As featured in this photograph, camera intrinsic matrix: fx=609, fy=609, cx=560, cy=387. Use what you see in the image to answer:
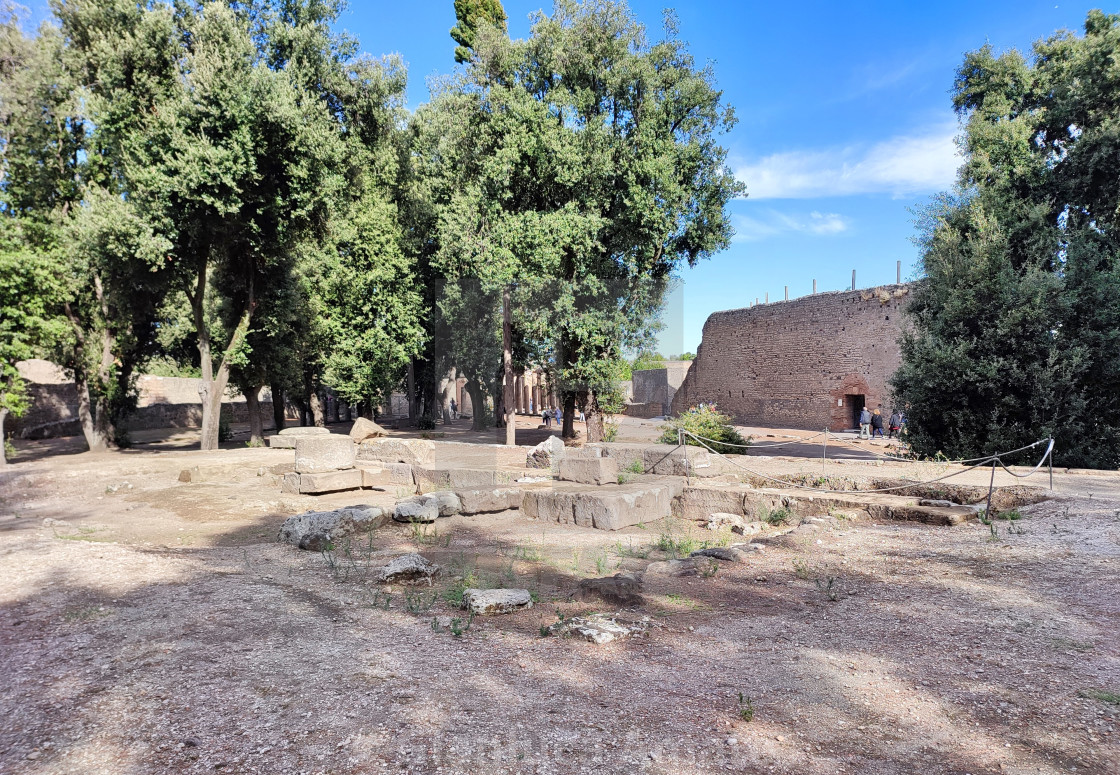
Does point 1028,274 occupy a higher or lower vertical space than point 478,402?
higher

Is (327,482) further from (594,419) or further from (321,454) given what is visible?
(594,419)

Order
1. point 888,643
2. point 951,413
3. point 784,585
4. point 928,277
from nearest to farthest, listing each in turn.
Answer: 1. point 888,643
2. point 784,585
3. point 951,413
4. point 928,277

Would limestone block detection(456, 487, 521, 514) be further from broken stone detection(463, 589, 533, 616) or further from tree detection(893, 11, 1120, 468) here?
tree detection(893, 11, 1120, 468)

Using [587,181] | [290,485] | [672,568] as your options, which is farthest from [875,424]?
[290,485]

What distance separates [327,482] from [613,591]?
775 centimetres

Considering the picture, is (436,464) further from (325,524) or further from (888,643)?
(888,643)

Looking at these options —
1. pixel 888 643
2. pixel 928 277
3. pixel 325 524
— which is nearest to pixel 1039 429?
pixel 928 277

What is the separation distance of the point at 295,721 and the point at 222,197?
1470 cm

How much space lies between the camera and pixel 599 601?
16.7 feet

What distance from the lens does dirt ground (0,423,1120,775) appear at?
2.71m

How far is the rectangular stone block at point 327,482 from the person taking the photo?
36.7 feet

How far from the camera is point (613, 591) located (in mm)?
5109

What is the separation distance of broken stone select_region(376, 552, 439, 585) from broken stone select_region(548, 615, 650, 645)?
1.86 metres

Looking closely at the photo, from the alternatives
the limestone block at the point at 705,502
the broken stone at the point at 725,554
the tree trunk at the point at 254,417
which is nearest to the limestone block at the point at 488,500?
the limestone block at the point at 705,502
